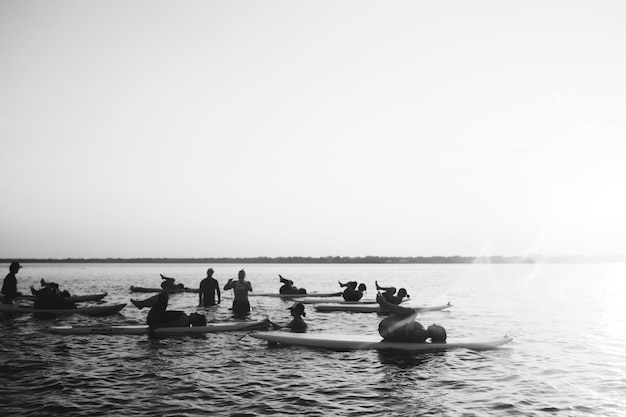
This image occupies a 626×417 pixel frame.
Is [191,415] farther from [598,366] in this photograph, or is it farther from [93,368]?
[598,366]

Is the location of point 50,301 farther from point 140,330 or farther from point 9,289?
point 140,330

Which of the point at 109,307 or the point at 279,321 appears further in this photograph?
the point at 109,307

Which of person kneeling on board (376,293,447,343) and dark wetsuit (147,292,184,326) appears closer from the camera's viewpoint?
person kneeling on board (376,293,447,343)

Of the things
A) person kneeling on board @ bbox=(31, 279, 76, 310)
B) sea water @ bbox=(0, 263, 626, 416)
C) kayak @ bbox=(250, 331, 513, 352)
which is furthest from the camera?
person kneeling on board @ bbox=(31, 279, 76, 310)

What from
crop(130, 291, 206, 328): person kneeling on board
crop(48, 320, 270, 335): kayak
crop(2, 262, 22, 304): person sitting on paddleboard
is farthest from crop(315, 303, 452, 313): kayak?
crop(2, 262, 22, 304): person sitting on paddleboard

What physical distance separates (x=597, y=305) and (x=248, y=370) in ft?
114

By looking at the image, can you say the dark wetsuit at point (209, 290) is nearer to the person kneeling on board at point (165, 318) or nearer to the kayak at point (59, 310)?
the kayak at point (59, 310)

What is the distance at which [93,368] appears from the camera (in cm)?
1341

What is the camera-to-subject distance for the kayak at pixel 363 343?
1564 cm

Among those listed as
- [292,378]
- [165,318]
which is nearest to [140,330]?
[165,318]

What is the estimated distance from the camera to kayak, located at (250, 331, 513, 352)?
15639 millimetres

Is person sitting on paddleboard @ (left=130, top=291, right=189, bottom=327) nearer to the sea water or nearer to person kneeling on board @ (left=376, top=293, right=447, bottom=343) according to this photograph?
the sea water

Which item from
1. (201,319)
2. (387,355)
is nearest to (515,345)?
(387,355)

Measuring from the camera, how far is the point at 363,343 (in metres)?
16.1
